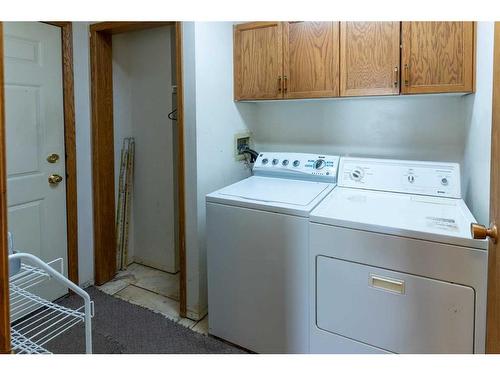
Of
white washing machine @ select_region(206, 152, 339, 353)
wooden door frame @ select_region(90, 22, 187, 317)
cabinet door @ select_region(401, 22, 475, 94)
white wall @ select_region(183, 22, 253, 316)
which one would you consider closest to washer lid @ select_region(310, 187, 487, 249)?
white washing machine @ select_region(206, 152, 339, 353)

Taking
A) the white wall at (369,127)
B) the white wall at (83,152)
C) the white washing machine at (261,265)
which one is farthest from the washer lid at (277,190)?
the white wall at (83,152)

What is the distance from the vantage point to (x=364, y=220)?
1.51 m

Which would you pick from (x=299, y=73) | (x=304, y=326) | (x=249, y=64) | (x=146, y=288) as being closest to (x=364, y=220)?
(x=304, y=326)

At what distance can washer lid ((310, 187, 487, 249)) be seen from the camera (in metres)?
1.38

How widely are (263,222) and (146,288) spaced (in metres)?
1.37

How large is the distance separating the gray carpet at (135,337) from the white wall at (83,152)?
14.0 inches

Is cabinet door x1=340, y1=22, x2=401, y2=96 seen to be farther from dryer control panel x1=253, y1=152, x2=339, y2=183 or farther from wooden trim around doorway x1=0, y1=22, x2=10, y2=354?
wooden trim around doorway x1=0, y1=22, x2=10, y2=354

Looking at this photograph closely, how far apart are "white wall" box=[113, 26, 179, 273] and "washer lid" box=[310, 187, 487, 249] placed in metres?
1.50

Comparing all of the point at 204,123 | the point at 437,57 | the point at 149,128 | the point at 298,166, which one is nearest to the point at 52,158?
the point at 149,128

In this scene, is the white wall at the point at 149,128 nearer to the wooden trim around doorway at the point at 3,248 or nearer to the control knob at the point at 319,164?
the control knob at the point at 319,164

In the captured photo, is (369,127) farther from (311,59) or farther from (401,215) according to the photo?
(401,215)

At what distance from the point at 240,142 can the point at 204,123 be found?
0.45m

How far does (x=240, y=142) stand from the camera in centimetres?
250

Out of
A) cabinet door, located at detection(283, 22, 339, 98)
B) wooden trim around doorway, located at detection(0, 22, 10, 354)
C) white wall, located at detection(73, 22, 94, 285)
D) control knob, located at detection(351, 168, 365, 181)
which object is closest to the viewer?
wooden trim around doorway, located at detection(0, 22, 10, 354)
